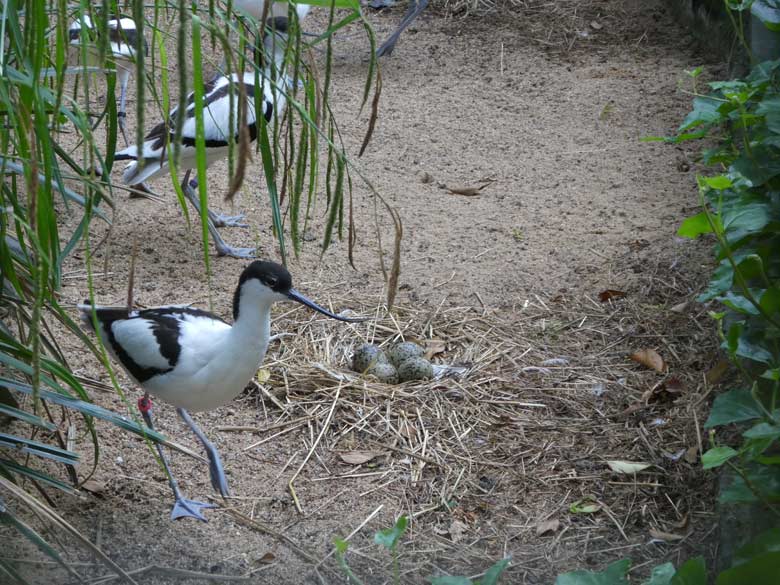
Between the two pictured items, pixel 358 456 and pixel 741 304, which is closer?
pixel 741 304

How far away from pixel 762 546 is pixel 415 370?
1.75 m

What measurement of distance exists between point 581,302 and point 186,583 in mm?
2195

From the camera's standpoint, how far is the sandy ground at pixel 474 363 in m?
2.80

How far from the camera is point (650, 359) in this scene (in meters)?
3.53

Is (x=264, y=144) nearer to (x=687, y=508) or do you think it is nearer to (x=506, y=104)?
(x=687, y=508)

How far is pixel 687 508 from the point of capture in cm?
282

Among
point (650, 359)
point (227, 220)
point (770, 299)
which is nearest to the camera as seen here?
point (770, 299)

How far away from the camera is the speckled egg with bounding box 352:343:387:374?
362 centimetres

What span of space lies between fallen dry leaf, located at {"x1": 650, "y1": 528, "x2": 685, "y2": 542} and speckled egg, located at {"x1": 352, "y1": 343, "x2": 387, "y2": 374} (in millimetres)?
1311

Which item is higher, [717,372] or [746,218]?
[746,218]

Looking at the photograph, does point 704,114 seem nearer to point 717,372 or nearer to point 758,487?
point 717,372

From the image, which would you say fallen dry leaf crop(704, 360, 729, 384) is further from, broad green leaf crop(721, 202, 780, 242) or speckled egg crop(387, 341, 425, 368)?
speckled egg crop(387, 341, 425, 368)

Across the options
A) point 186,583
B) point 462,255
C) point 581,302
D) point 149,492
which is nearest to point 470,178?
point 462,255

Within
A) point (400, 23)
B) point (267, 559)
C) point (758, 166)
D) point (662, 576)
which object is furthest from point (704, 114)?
point (400, 23)
